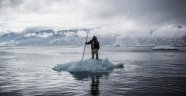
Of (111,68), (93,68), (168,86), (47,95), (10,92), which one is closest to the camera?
(47,95)

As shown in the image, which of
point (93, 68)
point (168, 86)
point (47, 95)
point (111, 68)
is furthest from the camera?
point (111, 68)

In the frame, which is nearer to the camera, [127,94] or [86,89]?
[127,94]

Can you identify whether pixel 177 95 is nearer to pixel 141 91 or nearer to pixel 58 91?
pixel 141 91

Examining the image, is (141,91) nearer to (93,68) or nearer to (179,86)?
(179,86)

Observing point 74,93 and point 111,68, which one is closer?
point 74,93

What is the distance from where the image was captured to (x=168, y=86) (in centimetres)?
1961

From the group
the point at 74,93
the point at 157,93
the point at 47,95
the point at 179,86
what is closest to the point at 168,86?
the point at 179,86

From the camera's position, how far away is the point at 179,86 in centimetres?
1961

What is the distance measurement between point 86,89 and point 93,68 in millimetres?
12443

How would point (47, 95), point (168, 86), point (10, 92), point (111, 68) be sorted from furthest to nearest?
point (111, 68) → point (168, 86) → point (10, 92) → point (47, 95)

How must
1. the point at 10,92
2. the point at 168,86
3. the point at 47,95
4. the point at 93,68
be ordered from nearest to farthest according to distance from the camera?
the point at 47,95 < the point at 10,92 < the point at 168,86 < the point at 93,68

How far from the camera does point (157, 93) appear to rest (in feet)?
55.0

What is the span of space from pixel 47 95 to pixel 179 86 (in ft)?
33.0

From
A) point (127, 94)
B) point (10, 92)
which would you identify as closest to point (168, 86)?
point (127, 94)
